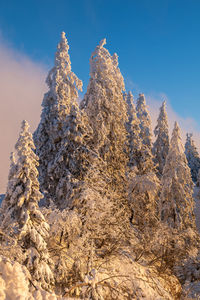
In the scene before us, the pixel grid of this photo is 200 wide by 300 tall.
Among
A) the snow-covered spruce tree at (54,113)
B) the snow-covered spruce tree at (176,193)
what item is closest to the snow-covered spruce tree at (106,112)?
the snow-covered spruce tree at (54,113)

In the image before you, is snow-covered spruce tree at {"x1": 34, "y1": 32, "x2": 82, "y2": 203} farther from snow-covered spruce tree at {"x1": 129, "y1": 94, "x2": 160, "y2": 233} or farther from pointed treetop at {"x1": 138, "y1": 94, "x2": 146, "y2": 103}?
pointed treetop at {"x1": 138, "y1": 94, "x2": 146, "y2": 103}

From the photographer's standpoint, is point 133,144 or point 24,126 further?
point 133,144

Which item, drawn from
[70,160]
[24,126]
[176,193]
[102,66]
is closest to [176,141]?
[176,193]

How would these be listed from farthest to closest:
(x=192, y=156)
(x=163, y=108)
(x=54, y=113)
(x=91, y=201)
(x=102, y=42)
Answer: (x=192, y=156) → (x=163, y=108) → (x=102, y=42) → (x=54, y=113) → (x=91, y=201)

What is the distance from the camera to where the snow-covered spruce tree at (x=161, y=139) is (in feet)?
132

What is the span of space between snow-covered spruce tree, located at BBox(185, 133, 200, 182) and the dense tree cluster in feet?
114

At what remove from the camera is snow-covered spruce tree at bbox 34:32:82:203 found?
Answer: 16.9 metres

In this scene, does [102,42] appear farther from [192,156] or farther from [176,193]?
[192,156]

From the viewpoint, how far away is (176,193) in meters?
21.9

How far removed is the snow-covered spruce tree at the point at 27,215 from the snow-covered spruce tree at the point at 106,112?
385 inches

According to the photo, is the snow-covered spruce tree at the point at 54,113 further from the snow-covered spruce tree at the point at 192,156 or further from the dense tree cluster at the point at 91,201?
the snow-covered spruce tree at the point at 192,156

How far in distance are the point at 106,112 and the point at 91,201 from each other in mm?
10060

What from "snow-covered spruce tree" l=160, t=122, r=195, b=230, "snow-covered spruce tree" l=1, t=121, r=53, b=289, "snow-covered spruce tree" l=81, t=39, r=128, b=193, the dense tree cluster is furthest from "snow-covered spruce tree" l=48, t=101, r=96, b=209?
"snow-covered spruce tree" l=160, t=122, r=195, b=230

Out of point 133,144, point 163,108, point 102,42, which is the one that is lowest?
point 133,144
